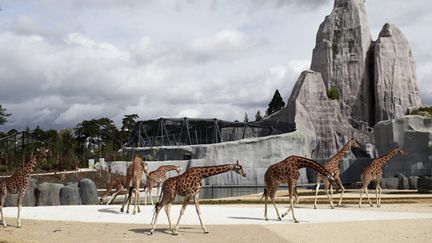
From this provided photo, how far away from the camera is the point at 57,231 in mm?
14328

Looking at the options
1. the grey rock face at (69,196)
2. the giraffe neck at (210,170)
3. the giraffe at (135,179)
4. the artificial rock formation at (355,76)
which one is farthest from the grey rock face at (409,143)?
the giraffe neck at (210,170)

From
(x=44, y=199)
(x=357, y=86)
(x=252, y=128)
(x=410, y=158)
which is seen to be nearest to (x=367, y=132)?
(x=357, y=86)

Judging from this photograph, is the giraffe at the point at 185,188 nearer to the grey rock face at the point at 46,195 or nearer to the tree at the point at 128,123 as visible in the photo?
the grey rock face at the point at 46,195

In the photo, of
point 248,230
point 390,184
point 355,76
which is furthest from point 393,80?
point 248,230

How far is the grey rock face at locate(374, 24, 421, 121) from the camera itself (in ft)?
246

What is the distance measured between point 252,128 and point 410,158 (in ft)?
93.9

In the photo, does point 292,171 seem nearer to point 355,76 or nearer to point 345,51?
point 355,76

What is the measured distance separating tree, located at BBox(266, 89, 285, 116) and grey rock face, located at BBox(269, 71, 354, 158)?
20.2 m

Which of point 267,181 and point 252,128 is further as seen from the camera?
point 252,128

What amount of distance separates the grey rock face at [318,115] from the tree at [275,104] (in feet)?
66.3

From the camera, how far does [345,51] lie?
257 feet

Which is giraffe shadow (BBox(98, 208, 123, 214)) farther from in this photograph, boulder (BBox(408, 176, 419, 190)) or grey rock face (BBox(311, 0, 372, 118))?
grey rock face (BBox(311, 0, 372, 118))

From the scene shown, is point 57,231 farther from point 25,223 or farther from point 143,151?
point 143,151

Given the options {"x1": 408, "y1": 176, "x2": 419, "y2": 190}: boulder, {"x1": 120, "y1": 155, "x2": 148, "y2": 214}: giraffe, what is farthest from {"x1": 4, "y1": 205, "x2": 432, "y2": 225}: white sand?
{"x1": 408, "y1": 176, "x2": 419, "y2": 190}: boulder
